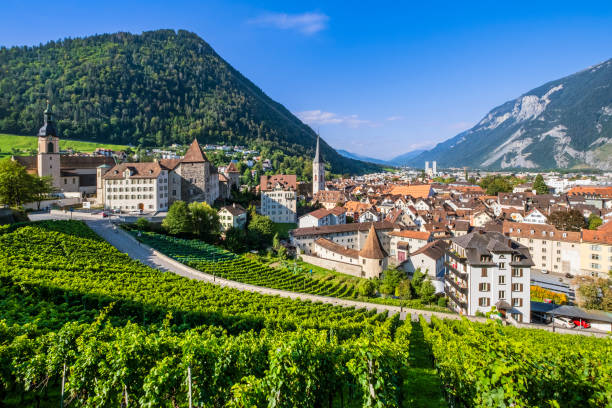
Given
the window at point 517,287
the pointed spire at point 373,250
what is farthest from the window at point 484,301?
the pointed spire at point 373,250

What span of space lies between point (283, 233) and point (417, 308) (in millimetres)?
36878

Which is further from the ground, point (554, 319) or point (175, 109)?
point (175, 109)

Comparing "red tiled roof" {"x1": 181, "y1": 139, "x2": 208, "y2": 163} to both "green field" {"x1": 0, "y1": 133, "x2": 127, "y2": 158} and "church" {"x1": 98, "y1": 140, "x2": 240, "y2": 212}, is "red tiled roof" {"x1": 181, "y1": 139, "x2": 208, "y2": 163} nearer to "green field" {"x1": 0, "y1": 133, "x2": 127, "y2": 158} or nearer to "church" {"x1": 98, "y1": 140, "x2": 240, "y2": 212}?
"church" {"x1": 98, "y1": 140, "x2": 240, "y2": 212}

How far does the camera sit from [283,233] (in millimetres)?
68562

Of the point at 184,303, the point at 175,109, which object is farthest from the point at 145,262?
the point at 175,109

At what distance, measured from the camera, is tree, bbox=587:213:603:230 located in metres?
69.8

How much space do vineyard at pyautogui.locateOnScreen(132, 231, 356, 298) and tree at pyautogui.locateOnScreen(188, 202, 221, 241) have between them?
11.3 ft

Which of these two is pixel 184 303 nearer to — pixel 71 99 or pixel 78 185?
pixel 78 185

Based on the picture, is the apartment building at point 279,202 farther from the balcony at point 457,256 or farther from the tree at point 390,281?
the balcony at point 457,256

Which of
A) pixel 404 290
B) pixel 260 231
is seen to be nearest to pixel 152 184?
pixel 260 231

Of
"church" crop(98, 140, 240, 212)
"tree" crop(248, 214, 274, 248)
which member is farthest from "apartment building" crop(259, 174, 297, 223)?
"tree" crop(248, 214, 274, 248)

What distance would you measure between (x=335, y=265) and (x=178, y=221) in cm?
2533

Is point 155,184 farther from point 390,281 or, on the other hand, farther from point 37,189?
point 390,281

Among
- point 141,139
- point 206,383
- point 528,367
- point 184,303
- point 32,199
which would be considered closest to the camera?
point 528,367
